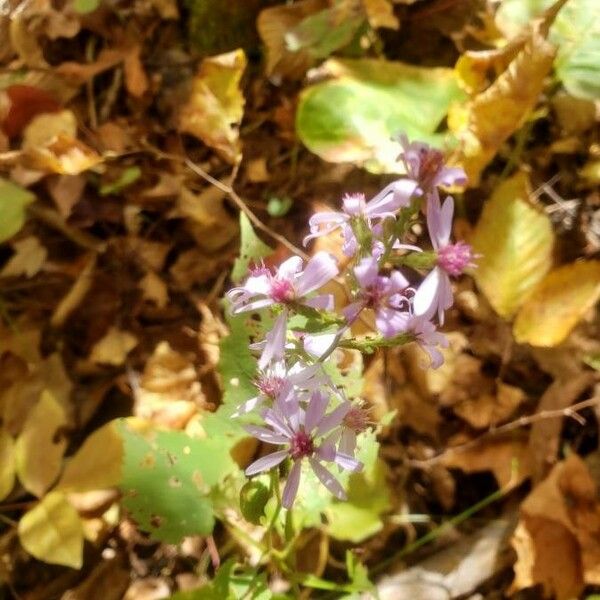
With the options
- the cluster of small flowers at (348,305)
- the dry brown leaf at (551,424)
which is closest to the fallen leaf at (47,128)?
the cluster of small flowers at (348,305)

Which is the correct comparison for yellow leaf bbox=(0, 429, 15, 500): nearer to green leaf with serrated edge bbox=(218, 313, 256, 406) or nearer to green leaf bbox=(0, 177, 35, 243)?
green leaf bbox=(0, 177, 35, 243)

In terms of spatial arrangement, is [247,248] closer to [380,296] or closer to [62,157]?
[380,296]

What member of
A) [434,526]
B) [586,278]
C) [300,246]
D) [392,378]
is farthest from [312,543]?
[586,278]

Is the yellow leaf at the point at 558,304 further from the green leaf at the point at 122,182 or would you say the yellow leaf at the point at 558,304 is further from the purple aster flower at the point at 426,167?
the green leaf at the point at 122,182

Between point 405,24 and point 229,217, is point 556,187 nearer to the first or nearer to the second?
point 405,24

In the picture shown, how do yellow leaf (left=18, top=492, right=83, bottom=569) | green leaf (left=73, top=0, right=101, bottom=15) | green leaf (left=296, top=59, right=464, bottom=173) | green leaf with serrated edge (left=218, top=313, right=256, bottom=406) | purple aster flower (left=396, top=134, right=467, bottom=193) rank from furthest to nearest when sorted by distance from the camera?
green leaf (left=73, top=0, right=101, bottom=15) → green leaf (left=296, top=59, right=464, bottom=173) → yellow leaf (left=18, top=492, right=83, bottom=569) → green leaf with serrated edge (left=218, top=313, right=256, bottom=406) → purple aster flower (left=396, top=134, right=467, bottom=193)

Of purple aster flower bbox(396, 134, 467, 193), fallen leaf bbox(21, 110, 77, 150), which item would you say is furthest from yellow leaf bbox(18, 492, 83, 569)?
purple aster flower bbox(396, 134, 467, 193)
